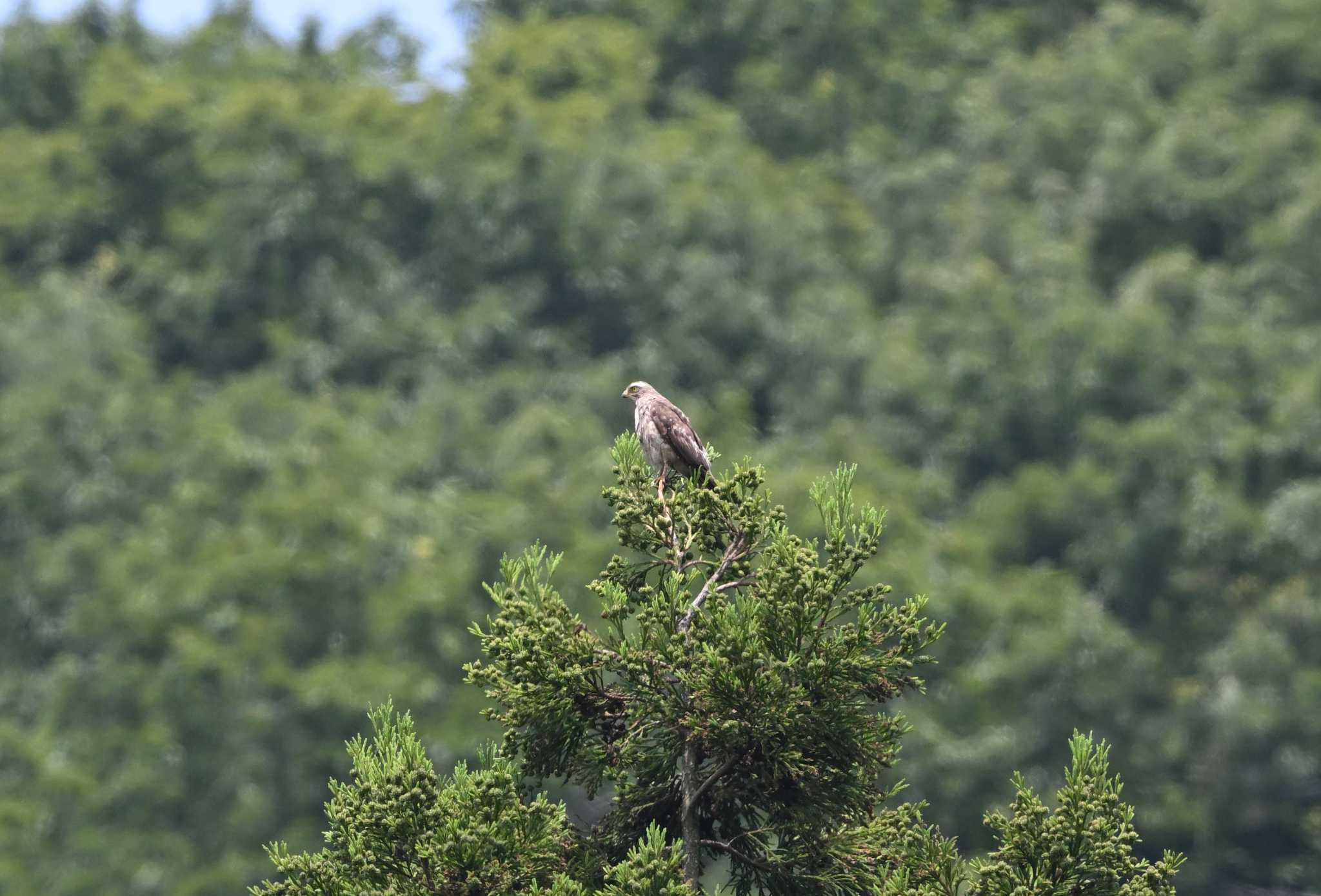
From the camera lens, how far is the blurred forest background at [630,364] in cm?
3838

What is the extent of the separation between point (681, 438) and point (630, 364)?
134 ft

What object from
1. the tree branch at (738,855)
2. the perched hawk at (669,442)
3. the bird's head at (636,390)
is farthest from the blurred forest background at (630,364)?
the tree branch at (738,855)

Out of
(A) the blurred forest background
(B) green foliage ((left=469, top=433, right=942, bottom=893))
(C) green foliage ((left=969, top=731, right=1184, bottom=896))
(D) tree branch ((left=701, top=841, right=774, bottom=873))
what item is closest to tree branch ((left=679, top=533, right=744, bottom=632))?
(B) green foliage ((left=469, top=433, right=942, bottom=893))

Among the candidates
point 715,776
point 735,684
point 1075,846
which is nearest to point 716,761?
point 715,776

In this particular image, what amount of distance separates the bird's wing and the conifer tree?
5.85ft

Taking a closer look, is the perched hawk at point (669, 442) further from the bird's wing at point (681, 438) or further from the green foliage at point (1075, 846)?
the green foliage at point (1075, 846)

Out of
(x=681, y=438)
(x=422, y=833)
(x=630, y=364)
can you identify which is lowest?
(x=422, y=833)

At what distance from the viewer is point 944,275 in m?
51.1

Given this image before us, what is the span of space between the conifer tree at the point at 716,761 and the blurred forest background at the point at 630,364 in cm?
2289

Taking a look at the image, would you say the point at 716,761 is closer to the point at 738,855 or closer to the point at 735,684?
the point at 738,855

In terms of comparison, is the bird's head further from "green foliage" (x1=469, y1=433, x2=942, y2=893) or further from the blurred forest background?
the blurred forest background

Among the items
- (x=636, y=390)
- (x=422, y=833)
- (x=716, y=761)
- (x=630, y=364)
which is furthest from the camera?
(x=630, y=364)

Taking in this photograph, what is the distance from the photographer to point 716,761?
7.95m

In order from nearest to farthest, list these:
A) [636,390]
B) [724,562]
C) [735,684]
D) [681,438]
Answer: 1. [735,684]
2. [724,562]
3. [681,438]
4. [636,390]
